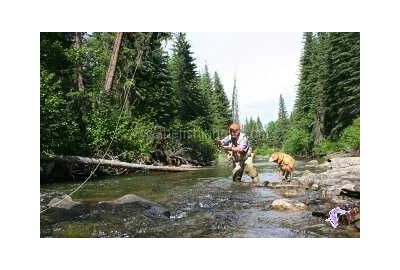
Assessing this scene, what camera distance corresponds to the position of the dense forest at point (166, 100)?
342 inches

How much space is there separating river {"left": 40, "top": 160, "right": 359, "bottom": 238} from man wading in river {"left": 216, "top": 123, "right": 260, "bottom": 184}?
0.51ft

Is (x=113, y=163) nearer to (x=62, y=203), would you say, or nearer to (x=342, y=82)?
(x=62, y=203)

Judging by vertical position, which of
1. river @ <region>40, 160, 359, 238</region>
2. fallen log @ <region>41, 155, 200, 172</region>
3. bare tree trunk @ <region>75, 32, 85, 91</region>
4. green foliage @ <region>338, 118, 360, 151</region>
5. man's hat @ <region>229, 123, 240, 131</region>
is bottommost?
river @ <region>40, 160, 359, 238</region>

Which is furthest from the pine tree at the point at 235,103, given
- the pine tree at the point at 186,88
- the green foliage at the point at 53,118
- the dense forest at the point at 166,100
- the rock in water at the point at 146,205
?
the green foliage at the point at 53,118

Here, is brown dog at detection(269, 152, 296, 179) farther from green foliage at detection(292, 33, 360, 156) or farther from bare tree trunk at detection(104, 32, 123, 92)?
bare tree trunk at detection(104, 32, 123, 92)

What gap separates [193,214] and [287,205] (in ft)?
4.92

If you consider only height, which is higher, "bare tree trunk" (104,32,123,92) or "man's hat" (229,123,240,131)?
"bare tree trunk" (104,32,123,92)

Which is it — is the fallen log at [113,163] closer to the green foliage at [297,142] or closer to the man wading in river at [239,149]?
the man wading in river at [239,149]

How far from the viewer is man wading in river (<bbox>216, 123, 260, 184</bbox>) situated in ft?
29.9

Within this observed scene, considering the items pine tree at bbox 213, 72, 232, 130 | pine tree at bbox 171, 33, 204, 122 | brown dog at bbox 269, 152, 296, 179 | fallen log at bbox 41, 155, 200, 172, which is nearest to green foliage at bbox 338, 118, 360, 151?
brown dog at bbox 269, 152, 296, 179

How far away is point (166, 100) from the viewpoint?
380 inches

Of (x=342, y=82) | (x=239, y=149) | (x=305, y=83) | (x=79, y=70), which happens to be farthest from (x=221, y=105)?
(x=79, y=70)

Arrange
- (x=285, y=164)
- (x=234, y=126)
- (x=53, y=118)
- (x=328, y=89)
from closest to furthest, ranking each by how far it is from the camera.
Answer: (x=234, y=126) < (x=328, y=89) < (x=53, y=118) < (x=285, y=164)
